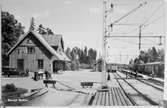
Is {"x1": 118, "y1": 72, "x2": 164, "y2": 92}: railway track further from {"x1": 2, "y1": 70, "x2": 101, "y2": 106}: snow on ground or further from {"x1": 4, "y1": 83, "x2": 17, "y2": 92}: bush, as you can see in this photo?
{"x1": 4, "y1": 83, "x2": 17, "y2": 92}: bush

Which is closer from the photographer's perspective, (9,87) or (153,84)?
(9,87)

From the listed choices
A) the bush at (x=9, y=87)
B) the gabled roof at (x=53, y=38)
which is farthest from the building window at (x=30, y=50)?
the bush at (x=9, y=87)

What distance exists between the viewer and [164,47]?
3.15m

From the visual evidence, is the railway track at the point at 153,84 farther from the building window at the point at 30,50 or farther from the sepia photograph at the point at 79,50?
the building window at the point at 30,50

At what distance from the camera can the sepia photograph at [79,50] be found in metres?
3.17

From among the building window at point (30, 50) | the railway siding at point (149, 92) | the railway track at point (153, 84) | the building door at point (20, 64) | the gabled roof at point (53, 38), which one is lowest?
the railway siding at point (149, 92)

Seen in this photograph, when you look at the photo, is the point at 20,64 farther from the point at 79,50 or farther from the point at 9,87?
the point at 79,50

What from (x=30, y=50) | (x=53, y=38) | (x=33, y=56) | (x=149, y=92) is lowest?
(x=149, y=92)

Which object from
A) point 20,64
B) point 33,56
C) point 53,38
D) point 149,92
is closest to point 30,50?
point 33,56

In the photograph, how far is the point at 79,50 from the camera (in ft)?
10.9

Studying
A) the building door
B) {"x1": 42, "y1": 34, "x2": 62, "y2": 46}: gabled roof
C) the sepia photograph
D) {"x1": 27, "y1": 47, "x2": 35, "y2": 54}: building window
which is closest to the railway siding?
the sepia photograph

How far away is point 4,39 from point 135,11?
8.00ft

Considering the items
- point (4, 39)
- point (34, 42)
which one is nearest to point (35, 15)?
point (34, 42)

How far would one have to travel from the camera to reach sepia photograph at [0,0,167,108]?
3170 mm
